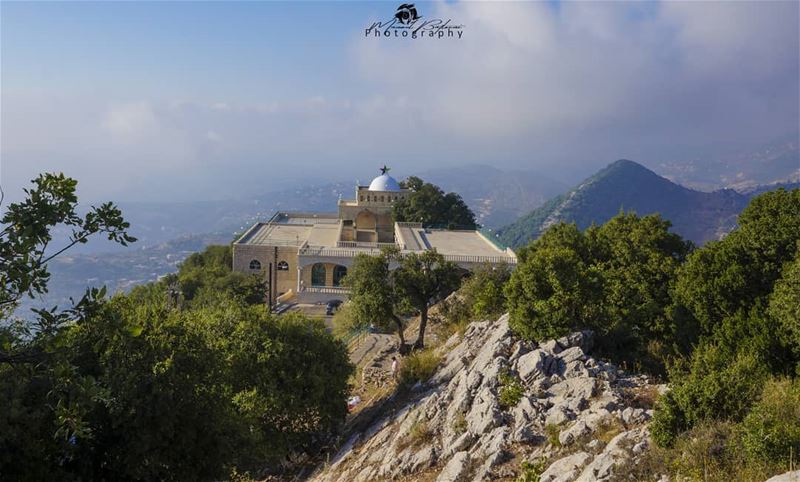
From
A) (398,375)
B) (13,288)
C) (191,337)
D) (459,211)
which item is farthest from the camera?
(459,211)

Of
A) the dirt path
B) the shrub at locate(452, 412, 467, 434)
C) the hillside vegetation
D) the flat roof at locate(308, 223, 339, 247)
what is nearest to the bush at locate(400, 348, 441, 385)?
the hillside vegetation

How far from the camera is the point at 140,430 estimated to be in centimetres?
943

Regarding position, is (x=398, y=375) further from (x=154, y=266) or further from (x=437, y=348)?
(x=154, y=266)

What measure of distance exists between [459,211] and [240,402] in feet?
152

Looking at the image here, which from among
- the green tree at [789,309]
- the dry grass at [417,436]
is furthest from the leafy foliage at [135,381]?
the green tree at [789,309]

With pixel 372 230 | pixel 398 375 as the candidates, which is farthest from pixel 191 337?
pixel 372 230

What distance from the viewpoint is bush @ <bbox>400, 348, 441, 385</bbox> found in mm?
17219

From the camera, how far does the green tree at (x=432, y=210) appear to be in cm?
5547

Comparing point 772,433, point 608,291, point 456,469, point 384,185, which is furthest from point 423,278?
point 384,185

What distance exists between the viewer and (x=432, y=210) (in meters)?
56.0

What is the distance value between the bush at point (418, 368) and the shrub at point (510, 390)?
4278 mm

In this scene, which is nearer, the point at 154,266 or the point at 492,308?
the point at 492,308

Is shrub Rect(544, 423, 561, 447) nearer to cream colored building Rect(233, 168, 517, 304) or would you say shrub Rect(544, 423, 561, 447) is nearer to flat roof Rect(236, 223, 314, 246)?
cream colored building Rect(233, 168, 517, 304)

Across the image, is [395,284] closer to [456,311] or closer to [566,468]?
[456,311]
